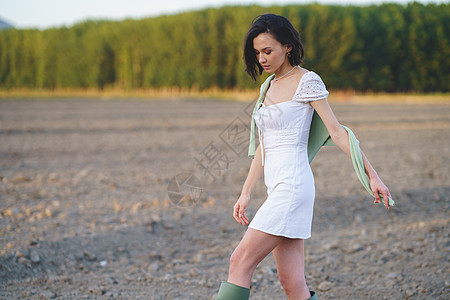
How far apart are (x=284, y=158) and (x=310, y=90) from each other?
1.18 feet

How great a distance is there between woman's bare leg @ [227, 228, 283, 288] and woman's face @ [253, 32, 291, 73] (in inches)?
33.0

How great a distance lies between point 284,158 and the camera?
2.36 metres

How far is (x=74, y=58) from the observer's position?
35.0 metres

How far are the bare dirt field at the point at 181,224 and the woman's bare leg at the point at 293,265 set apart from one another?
4.41 ft

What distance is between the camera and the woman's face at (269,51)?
2344mm

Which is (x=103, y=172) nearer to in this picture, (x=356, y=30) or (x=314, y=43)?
(x=314, y=43)

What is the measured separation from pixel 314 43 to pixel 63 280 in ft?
92.9

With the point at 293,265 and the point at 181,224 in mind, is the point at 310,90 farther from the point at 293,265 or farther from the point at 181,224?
the point at 181,224

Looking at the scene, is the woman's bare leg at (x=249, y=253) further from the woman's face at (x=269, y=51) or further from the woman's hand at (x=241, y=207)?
the woman's face at (x=269, y=51)

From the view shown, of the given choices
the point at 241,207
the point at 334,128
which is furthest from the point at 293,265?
Result: the point at 334,128

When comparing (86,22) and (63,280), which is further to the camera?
(86,22)

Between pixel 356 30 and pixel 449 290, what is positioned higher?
pixel 356 30

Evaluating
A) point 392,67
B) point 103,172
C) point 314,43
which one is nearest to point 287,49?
point 103,172

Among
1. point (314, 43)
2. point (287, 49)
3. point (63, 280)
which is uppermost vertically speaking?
point (314, 43)
